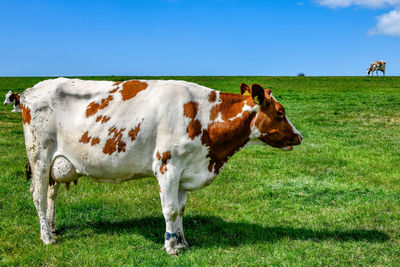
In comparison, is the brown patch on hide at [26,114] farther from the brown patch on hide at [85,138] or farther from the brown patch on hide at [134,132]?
the brown patch on hide at [134,132]

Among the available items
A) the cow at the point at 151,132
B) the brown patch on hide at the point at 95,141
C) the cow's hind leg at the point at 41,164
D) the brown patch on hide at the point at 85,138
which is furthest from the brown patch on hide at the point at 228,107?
the cow's hind leg at the point at 41,164

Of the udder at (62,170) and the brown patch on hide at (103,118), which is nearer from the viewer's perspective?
the brown patch on hide at (103,118)

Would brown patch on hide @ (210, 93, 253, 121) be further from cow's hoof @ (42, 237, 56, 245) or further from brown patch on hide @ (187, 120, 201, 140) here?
cow's hoof @ (42, 237, 56, 245)

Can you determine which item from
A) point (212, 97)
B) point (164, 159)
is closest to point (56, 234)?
point (164, 159)

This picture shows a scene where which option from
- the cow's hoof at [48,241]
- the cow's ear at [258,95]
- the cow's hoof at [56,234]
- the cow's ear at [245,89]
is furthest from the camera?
the cow's hoof at [56,234]

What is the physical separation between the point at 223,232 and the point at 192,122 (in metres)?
2.02

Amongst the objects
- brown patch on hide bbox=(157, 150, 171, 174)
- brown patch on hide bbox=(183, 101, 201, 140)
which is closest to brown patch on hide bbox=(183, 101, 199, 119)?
brown patch on hide bbox=(183, 101, 201, 140)

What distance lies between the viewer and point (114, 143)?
534cm

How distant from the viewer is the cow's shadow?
236 inches

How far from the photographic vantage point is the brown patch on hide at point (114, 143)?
17.4 feet

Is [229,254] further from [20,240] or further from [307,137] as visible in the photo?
[307,137]

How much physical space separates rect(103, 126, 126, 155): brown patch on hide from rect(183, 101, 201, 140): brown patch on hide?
2.79 feet

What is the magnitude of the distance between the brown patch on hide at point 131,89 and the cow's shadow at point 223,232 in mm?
2118

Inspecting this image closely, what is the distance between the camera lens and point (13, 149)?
12.8 metres
